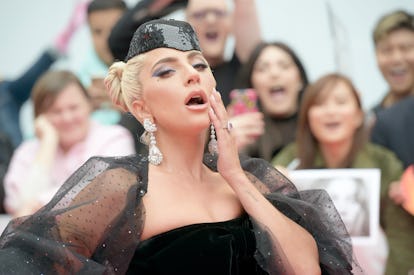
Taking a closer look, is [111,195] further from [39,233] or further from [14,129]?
[14,129]

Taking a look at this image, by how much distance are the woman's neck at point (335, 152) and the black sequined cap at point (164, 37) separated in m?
1.40

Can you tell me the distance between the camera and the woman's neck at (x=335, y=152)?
3654mm

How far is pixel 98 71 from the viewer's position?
458cm

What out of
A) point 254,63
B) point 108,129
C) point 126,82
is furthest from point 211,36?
point 126,82

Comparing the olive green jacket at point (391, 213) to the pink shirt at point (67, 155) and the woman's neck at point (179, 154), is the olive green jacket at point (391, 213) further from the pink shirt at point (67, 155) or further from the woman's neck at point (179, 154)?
the woman's neck at point (179, 154)

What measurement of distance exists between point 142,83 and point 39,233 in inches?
18.4

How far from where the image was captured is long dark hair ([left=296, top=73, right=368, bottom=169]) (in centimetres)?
365

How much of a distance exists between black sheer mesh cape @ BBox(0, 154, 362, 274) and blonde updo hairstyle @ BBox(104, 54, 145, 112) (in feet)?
0.53

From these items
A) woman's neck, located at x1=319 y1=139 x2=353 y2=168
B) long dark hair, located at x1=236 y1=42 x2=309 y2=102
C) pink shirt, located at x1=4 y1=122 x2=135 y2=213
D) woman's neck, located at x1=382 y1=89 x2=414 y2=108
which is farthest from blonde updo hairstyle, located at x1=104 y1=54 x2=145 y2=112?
woman's neck, located at x1=382 y1=89 x2=414 y2=108

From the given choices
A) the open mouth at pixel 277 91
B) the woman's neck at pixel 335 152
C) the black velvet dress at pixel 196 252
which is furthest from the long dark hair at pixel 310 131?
the black velvet dress at pixel 196 252

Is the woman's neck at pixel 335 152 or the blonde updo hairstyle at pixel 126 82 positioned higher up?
the blonde updo hairstyle at pixel 126 82

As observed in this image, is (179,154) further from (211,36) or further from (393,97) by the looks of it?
(393,97)

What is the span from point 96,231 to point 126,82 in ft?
1.39

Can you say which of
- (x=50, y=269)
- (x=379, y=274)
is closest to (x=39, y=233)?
(x=50, y=269)
